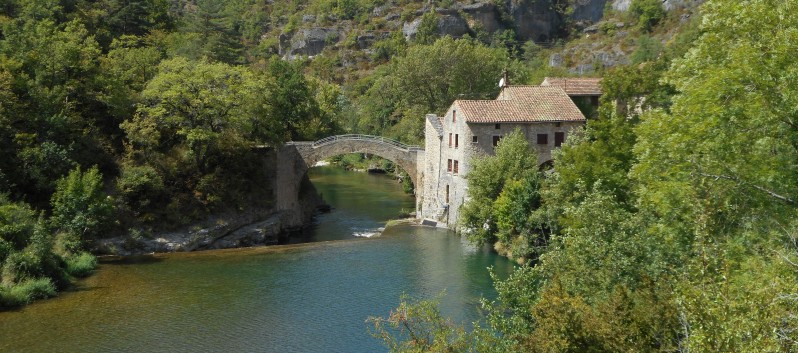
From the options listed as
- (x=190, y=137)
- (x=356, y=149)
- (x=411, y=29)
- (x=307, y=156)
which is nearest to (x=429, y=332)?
(x=190, y=137)

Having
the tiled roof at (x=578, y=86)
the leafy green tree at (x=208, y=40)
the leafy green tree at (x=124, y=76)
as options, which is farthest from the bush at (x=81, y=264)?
the tiled roof at (x=578, y=86)

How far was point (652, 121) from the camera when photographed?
25.0 meters

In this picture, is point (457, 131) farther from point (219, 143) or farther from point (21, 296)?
point (21, 296)

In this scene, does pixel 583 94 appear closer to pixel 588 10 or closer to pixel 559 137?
pixel 559 137

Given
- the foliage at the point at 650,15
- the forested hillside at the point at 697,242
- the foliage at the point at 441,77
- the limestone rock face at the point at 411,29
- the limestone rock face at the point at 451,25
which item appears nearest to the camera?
the forested hillside at the point at 697,242

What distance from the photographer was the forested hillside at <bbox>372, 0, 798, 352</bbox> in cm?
1449

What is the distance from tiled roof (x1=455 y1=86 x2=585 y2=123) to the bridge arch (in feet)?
22.8

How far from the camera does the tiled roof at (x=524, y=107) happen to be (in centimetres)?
4772

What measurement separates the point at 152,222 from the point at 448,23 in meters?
75.8

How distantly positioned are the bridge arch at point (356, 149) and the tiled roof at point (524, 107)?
6.94 m

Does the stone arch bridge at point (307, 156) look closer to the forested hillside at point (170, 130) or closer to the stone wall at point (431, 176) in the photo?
the stone wall at point (431, 176)

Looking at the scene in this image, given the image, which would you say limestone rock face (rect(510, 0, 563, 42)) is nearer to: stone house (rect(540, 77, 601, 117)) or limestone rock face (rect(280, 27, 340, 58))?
limestone rock face (rect(280, 27, 340, 58))

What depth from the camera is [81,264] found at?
3647cm

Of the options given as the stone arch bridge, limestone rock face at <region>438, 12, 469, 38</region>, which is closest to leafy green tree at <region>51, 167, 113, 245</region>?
the stone arch bridge
